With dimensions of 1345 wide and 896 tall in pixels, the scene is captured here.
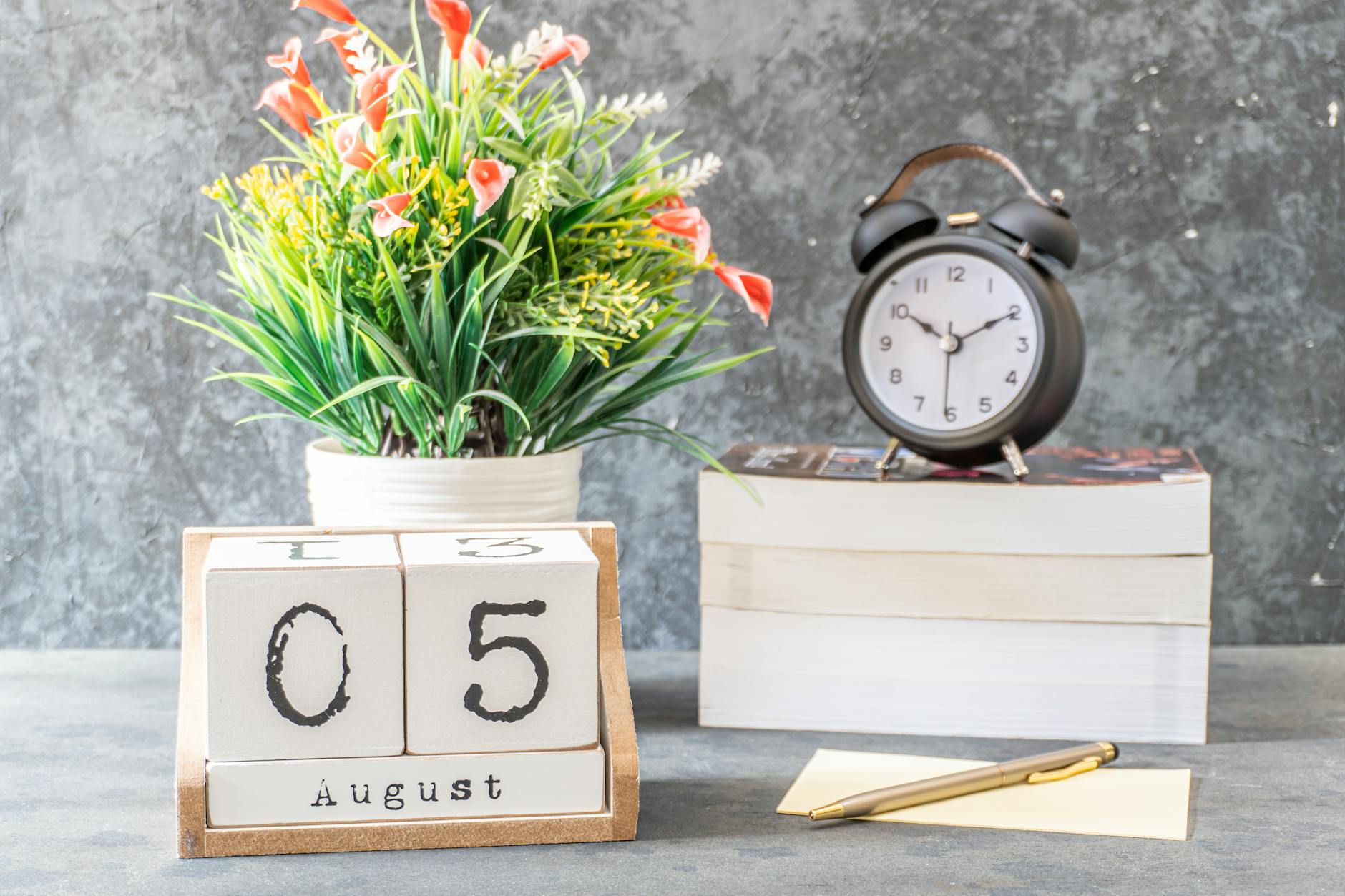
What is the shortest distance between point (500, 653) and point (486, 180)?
28cm

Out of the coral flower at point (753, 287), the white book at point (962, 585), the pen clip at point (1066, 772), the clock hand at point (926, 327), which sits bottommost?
the pen clip at point (1066, 772)

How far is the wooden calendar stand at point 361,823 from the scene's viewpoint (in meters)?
0.65

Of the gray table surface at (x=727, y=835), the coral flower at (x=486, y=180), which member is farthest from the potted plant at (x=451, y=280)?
the gray table surface at (x=727, y=835)

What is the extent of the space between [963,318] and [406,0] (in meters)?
0.56

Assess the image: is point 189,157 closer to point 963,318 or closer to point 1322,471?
point 963,318

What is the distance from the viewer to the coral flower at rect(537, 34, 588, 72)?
2.62 feet

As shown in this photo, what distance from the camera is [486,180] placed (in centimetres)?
75

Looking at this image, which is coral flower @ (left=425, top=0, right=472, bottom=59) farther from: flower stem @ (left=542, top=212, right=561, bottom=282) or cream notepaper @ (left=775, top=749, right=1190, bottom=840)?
cream notepaper @ (left=775, top=749, right=1190, bottom=840)

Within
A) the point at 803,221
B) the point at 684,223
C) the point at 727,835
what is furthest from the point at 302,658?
the point at 803,221

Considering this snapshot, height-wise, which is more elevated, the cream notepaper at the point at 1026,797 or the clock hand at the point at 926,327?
the clock hand at the point at 926,327

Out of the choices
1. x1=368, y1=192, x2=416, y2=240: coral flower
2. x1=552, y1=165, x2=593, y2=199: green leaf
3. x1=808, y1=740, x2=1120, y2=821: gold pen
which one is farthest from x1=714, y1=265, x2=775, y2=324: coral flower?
x1=808, y1=740, x2=1120, y2=821: gold pen

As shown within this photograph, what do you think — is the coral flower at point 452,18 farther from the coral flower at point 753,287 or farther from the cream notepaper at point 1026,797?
the cream notepaper at point 1026,797

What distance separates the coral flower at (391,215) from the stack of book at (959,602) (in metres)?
0.29

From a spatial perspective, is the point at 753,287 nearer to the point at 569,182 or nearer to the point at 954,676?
the point at 569,182
